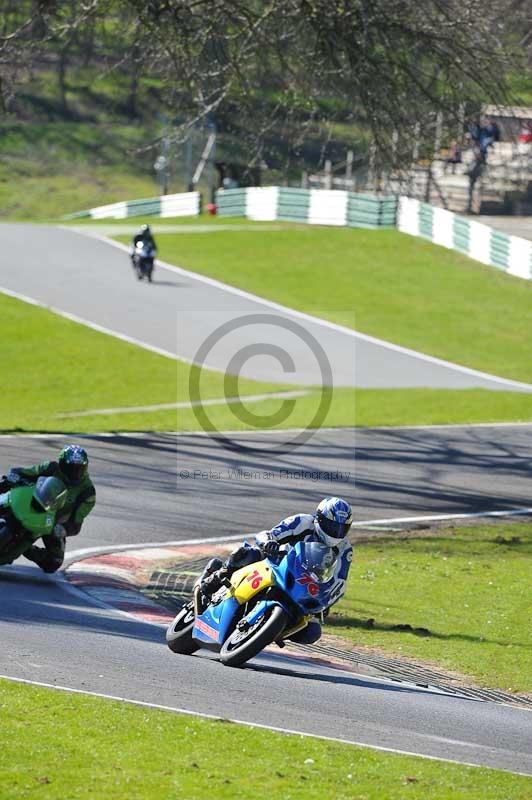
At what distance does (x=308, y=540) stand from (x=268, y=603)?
619 millimetres

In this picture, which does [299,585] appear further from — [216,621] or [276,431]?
[276,431]

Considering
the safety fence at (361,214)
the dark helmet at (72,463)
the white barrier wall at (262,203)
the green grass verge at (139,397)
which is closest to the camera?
the dark helmet at (72,463)

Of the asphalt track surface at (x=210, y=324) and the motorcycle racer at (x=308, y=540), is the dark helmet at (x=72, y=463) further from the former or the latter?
the asphalt track surface at (x=210, y=324)

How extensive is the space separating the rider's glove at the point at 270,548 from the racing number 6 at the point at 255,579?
27 cm

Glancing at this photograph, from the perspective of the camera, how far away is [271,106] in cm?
2242

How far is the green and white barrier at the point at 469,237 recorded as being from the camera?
136ft

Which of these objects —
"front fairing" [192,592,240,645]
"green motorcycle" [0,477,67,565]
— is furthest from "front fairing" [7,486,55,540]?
"front fairing" [192,592,240,645]

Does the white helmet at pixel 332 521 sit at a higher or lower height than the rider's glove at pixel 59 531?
higher

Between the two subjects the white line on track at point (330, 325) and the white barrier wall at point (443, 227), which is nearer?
the white line on track at point (330, 325)

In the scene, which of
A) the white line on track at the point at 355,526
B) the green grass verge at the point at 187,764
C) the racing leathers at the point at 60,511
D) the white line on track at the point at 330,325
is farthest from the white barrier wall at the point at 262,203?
the green grass verge at the point at 187,764

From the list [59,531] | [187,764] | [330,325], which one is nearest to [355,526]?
[59,531]

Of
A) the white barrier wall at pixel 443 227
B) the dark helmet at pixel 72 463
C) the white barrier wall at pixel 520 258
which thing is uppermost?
the white barrier wall at pixel 443 227

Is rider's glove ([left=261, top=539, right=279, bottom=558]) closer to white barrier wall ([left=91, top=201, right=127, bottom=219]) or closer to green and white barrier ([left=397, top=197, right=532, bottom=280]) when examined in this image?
green and white barrier ([left=397, top=197, right=532, bottom=280])

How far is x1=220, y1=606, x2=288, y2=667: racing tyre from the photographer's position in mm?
10320
